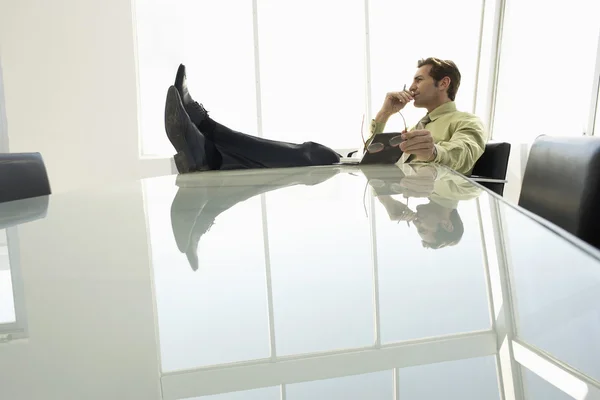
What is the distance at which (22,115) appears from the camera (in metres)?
5.50

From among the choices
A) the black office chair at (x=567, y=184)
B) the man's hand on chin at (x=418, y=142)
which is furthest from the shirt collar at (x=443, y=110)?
the black office chair at (x=567, y=184)

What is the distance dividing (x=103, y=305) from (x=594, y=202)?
1169 millimetres

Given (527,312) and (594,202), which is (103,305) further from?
(594,202)

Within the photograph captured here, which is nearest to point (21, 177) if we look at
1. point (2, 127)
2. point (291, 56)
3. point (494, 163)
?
point (494, 163)

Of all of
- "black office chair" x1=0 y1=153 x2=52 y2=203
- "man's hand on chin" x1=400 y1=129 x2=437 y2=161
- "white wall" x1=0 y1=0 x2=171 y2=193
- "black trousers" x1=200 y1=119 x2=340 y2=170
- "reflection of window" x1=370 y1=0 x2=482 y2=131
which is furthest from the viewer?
"reflection of window" x1=370 y1=0 x2=482 y2=131

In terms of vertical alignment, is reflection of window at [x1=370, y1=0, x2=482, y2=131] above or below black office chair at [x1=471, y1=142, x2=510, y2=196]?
above

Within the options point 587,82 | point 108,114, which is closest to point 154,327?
point 587,82

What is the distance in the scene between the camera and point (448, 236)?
0.54m

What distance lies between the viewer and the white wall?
17.9 feet

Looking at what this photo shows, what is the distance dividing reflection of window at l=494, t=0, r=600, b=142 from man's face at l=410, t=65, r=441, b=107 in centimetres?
122

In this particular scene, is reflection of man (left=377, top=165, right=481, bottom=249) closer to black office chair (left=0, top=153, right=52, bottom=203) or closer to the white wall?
black office chair (left=0, top=153, right=52, bottom=203)

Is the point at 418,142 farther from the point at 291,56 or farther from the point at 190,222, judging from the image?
the point at 291,56

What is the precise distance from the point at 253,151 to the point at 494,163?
1.10 meters

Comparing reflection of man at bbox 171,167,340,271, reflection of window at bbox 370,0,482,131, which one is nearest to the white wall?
reflection of window at bbox 370,0,482,131
